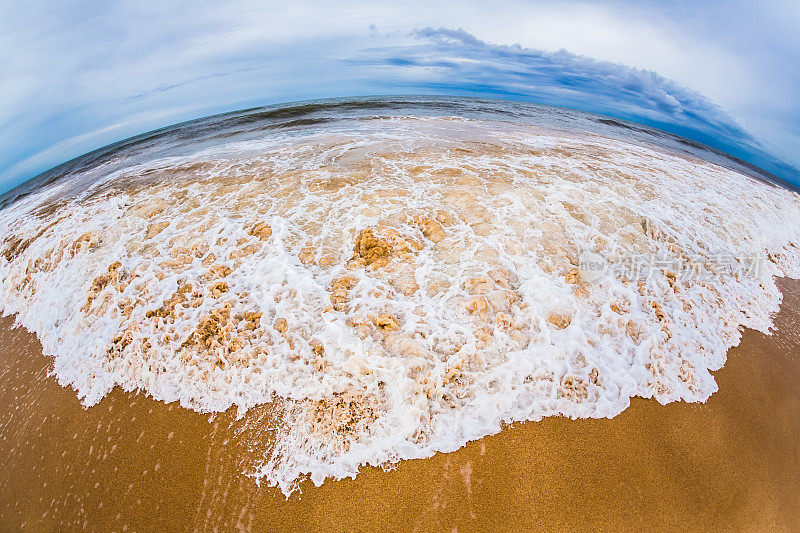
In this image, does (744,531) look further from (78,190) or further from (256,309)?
(78,190)

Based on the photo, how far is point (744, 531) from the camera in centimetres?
298

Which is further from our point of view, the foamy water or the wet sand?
A: the foamy water

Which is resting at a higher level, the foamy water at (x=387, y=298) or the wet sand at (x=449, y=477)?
the foamy water at (x=387, y=298)

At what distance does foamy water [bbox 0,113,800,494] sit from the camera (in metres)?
3.77

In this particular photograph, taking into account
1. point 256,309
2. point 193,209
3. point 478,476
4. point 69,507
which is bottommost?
point 69,507

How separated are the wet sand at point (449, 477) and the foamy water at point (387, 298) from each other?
0.21 metres

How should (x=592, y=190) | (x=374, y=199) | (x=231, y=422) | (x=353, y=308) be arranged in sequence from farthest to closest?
(x=592, y=190) → (x=374, y=199) → (x=353, y=308) → (x=231, y=422)

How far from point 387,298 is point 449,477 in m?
2.58

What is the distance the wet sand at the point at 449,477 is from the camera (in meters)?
2.99

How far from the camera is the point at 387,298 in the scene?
498 cm

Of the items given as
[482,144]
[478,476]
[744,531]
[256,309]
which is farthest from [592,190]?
[256,309]

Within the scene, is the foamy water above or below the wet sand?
above

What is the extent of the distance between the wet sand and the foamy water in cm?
21

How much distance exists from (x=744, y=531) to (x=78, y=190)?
19201mm
